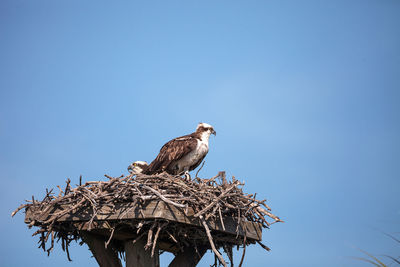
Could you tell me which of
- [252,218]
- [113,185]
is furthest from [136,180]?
[252,218]

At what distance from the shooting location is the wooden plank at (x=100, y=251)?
598cm

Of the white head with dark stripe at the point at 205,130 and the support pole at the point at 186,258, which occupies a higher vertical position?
the white head with dark stripe at the point at 205,130

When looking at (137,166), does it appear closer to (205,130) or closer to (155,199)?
(205,130)

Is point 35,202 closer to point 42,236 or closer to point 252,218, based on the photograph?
point 42,236

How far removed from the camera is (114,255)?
6.21 m

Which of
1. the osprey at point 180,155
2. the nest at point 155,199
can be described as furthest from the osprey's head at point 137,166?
the nest at point 155,199

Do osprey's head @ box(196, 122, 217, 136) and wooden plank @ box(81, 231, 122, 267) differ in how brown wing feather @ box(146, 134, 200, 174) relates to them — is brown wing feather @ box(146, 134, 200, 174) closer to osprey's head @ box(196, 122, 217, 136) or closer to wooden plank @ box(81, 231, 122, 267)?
osprey's head @ box(196, 122, 217, 136)

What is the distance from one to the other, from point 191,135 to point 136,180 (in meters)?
2.85

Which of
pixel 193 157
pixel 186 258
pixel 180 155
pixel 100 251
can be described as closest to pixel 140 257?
pixel 100 251

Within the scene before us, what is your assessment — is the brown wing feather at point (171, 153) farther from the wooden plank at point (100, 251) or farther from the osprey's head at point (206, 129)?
the wooden plank at point (100, 251)

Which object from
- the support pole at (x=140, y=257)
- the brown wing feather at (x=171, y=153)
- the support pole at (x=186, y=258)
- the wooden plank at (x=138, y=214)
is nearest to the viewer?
the wooden plank at (x=138, y=214)

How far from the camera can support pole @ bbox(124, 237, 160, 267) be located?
566 centimetres

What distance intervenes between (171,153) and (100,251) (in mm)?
2306

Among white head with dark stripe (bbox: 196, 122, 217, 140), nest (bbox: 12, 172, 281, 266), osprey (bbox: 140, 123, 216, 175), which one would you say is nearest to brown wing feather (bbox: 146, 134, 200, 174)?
osprey (bbox: 140, 123, 216, 175)
